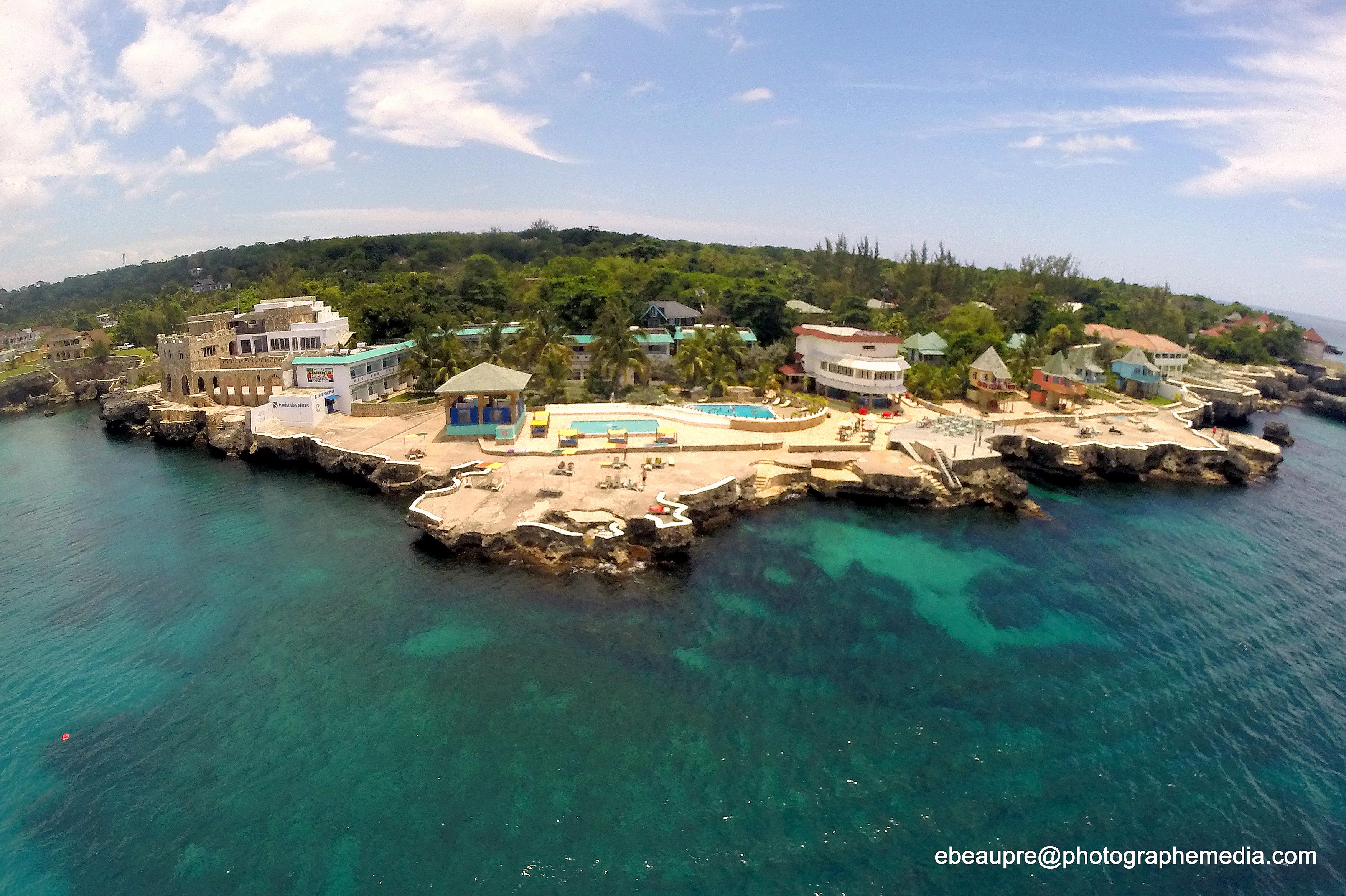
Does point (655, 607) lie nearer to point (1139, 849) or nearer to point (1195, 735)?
point (1139, 849)

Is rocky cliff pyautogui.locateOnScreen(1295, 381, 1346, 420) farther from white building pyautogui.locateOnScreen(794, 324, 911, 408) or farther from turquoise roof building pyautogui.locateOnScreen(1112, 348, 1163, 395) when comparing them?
white building pyautogui.locateOnScreen(794, 324, 911, 408)

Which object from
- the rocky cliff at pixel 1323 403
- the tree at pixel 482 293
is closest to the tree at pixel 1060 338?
the rocky cliff at pixel 1323 403

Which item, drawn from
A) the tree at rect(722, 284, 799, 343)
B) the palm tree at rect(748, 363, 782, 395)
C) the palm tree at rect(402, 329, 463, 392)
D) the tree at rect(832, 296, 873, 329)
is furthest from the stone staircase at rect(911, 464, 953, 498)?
the palm tree at rect(402, 329, 463, 392)

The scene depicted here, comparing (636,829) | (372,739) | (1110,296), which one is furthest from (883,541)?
(1110,296)

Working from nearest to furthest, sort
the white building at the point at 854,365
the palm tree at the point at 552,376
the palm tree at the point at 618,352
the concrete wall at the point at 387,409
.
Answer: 1. the concrete wall at the point at 387,409
2. the white building at the point at 854,365
3. the palm tree at the point at 552,376
4. the palm tree at the point at 618,352

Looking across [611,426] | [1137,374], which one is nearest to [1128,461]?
[1137,374]

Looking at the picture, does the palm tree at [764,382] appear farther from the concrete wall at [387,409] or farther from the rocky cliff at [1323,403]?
the rocky cliff at [1323,403]

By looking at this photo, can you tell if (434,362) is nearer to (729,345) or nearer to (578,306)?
(578,306)
